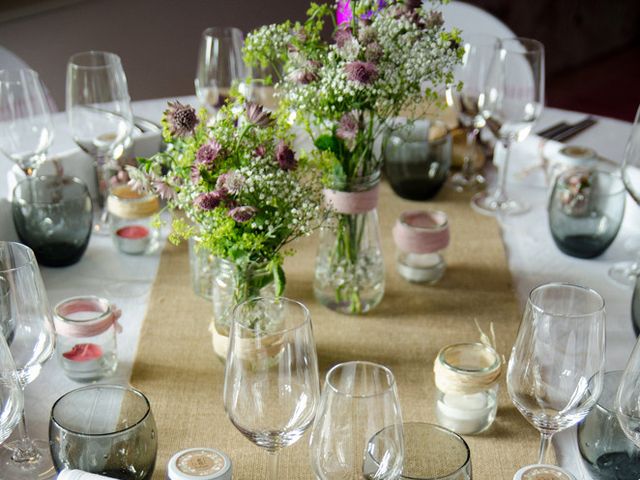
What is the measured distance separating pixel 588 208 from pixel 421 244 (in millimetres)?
319

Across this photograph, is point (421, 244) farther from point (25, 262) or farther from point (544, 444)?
point (25, 262)

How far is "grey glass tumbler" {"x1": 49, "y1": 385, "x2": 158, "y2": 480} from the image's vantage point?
989mm

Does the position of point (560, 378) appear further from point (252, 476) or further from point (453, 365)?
point (252, 476)

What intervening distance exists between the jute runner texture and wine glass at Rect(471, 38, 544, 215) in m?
0.07

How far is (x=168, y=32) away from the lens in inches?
144

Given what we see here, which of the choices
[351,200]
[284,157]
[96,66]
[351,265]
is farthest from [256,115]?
[96,66]

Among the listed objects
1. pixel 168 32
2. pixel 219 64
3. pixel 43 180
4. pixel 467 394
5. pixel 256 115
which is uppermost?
pixel 256 115

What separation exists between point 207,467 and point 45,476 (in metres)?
0.23

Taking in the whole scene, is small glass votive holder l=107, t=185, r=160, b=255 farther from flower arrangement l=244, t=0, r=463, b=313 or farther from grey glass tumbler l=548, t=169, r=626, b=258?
grey glass tumbler l=548, t=169, r=626, b=258

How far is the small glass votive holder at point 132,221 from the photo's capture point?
63.8 inches

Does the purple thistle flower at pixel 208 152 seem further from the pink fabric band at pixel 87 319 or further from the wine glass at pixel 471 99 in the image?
the wine glass at pixel 471 99

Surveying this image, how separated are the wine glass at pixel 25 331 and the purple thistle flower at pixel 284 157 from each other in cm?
34

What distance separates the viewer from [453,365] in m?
1.24

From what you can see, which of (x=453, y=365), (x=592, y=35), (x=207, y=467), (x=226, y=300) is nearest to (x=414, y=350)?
(x=453, y=365)
